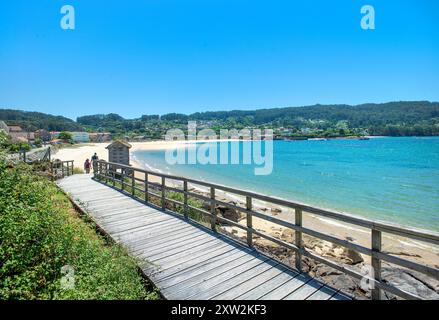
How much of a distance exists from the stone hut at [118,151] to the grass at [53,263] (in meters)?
11.0

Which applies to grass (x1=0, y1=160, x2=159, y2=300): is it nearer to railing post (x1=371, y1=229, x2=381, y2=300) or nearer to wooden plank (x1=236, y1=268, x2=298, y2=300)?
wooden plank (x1=236, y1=268, x2=298, y2=300)

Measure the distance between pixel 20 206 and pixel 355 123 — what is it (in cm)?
18836

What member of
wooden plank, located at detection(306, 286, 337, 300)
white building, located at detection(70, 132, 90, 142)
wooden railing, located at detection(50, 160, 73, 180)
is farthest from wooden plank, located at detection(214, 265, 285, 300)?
A: white building, located at detection(70, 132, 90, 142)

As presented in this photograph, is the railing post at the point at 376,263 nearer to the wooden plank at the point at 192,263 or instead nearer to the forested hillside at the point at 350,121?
the wooden plank at the point at 192,263

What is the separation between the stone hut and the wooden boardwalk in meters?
8.67

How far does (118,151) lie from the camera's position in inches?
642

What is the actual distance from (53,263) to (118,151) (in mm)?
12700

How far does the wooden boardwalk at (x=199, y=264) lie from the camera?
3949 mm

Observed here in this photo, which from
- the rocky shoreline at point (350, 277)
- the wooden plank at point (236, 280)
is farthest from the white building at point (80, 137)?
the wooden plank at point (236, 280)

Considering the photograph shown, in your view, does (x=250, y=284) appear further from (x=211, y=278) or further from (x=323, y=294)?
(x=323, y=294)

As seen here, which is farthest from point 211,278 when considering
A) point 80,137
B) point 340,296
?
point 80,137

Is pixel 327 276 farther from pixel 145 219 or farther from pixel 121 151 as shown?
pixel 121 151

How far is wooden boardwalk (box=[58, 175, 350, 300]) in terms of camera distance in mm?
3949

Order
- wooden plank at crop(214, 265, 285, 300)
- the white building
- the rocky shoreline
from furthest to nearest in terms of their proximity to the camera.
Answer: the white building < the rocky shoreline < wooden plank at crop(214, 265, 285, 300)
